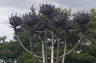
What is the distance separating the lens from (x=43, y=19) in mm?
22234

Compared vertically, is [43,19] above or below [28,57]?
above

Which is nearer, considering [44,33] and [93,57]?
[44,33]

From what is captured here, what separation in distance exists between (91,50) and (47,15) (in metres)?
12.2

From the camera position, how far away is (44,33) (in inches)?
920

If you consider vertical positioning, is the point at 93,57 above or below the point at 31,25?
below

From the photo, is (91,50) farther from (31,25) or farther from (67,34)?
(31,25)

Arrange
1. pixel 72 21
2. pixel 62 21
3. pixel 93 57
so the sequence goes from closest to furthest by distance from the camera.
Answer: pixel 62 21, pixel 72 21, pixel 93 57

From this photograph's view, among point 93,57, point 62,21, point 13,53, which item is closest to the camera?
point 62,21

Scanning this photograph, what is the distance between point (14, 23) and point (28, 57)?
1114cm

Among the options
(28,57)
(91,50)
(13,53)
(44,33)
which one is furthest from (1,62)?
(44,33)

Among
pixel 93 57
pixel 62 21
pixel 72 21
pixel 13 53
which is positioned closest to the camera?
pixel 62 21

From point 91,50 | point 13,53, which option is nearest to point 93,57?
point 91,50

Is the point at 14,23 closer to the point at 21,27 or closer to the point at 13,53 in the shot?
the point at 21,27

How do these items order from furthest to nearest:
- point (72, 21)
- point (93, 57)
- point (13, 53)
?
point (13, 53), point (93, 57), point (72, 21)
